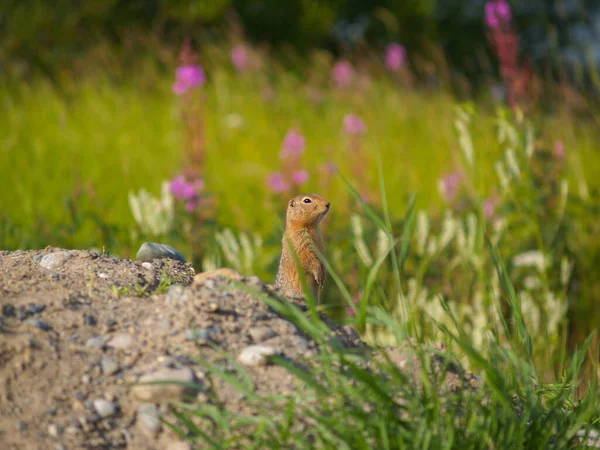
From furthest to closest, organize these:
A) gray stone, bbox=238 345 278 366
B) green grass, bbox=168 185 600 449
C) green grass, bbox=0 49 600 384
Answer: green grass, bbox=0 49 600 384, gray stone, bbox=238 345 278 366, green grass, bbox=168 185 600 449

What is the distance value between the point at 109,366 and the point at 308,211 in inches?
52.3

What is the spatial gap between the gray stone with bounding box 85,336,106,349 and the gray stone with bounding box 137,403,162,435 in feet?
0.82

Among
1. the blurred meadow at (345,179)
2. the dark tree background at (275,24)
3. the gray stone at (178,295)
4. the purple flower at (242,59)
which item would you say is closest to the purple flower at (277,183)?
the blurred meadow at (345,179)

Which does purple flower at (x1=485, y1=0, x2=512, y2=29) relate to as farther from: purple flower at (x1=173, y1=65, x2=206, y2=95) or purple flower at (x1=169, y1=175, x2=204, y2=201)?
purple flower at (x1=169, y1=175, x2=204, y2=201)

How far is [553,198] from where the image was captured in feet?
16.9

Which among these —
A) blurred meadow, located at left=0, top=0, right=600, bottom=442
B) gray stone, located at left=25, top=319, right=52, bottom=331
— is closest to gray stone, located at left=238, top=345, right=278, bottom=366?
blurred meadow, located at left=0, top=0, right=600, bottom=442

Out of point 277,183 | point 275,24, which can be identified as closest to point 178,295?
point 277,183

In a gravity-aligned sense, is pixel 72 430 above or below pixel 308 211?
below

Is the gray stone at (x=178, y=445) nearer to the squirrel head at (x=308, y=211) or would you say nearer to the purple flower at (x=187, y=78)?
the squirrel head at (x=308, y=211)

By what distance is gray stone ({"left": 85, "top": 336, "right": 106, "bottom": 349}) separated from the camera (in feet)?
7.66

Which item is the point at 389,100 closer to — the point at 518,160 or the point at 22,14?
the point at 22,14

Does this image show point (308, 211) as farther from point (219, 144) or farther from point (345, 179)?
point (219, 144)

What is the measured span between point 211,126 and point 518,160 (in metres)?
4.97

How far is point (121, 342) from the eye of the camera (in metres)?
2.36
